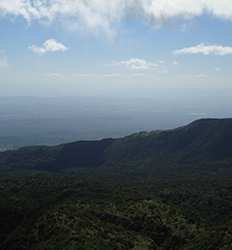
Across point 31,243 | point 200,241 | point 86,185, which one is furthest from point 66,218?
point 86,185

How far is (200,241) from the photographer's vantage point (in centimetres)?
9294

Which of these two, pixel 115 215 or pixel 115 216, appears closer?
pixel 115 216

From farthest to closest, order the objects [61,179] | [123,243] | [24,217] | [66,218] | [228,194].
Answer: [61,179] < [228,194] < [24,217] < [66,218] < [123,243]

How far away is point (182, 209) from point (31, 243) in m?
39.2

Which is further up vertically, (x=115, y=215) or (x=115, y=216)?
(x=115, y=215)

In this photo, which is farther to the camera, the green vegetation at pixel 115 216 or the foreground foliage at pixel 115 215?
the foreground foliage at pixel 115 215

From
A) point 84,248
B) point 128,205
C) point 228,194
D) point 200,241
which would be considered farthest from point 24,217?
point 228,194

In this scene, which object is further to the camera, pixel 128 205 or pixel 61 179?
pixel 61 179

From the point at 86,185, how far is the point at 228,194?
39.5 metres

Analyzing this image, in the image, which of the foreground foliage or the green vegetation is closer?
the green vegetation

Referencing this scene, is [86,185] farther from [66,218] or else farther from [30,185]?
[66,218]

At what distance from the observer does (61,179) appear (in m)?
166

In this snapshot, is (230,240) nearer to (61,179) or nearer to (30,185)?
(30,185)

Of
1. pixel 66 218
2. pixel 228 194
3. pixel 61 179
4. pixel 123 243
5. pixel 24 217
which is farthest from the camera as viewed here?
pixel 61 179
